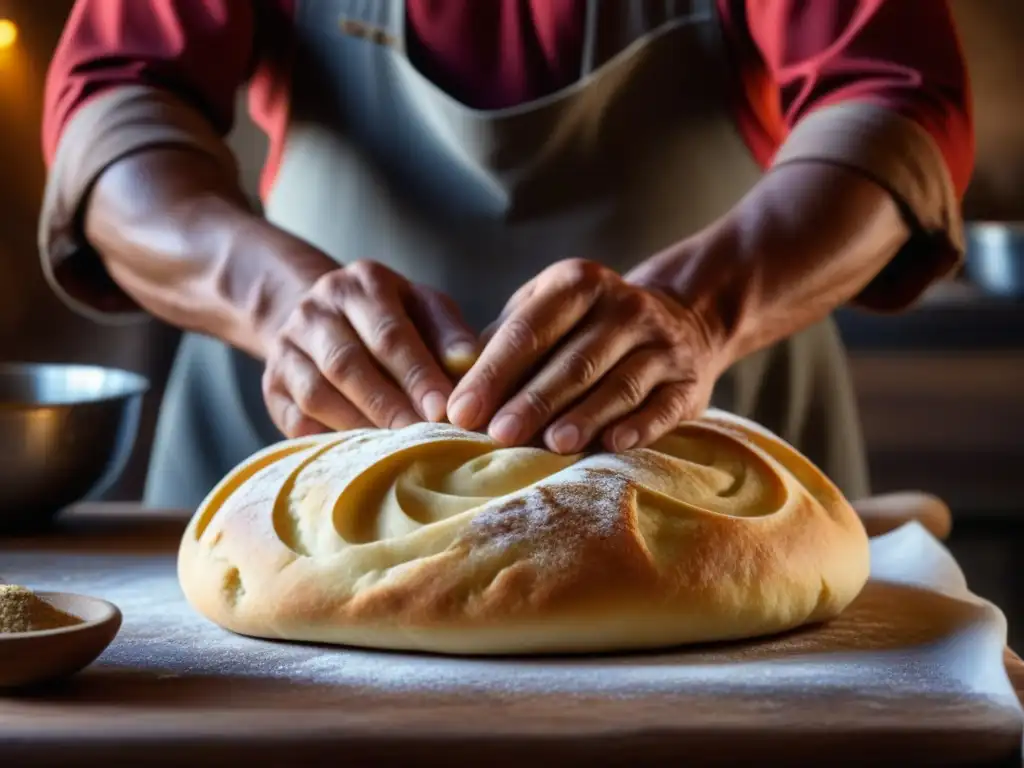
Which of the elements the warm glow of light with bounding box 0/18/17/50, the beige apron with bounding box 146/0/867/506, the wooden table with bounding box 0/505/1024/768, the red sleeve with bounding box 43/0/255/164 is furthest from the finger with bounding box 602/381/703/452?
the warm glow of light with bounding box 0/18/17/50

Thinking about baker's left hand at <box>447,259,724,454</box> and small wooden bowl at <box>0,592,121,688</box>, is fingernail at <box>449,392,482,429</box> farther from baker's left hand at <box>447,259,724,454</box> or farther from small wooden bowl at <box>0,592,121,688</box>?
small wooden bowl at <box>0,592,121,688</box>

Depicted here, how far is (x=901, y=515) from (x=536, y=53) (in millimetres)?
777

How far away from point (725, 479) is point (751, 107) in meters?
0.77

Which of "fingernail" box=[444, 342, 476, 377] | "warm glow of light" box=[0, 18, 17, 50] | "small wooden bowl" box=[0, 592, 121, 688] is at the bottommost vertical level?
"small wooden bowl" box=[0, 592, 121, 688]

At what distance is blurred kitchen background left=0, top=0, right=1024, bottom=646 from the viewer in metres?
3.21

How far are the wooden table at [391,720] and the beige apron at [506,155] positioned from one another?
86 centimetres

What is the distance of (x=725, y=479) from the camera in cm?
125

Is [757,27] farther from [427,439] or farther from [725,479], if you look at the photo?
[427,439]

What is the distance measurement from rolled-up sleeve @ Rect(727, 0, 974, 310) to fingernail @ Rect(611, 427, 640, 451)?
54 centimetres

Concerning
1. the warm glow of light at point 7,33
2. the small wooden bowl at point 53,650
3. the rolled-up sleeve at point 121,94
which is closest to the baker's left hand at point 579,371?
the small wooden bowl at point 53,650

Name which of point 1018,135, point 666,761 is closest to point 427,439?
point 666,761

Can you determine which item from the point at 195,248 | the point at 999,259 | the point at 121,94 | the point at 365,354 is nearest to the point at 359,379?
the point at 365,354

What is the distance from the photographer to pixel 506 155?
1749 mm

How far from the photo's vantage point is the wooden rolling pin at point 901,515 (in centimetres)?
160
